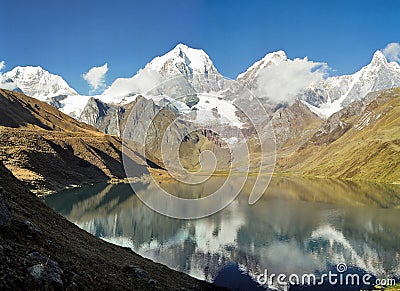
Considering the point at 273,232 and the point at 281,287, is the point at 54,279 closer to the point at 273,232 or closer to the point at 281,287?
the point at 281,287

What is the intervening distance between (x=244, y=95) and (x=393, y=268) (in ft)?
131

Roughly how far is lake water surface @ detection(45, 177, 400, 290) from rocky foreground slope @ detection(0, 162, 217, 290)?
16.7 metres

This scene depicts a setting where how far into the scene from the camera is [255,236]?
3140 inches

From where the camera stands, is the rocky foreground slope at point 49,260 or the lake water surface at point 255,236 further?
the lake water surface at point 255,236

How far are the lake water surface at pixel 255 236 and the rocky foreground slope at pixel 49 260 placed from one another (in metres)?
16.7

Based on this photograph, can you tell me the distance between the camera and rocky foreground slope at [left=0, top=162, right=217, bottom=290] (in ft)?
Result: 65.1

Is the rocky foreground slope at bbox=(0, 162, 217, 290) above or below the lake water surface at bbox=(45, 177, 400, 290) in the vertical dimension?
below

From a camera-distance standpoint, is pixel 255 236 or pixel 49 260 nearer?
pixel 49 260

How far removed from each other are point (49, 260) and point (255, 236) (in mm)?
62669

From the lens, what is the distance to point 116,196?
155125mm

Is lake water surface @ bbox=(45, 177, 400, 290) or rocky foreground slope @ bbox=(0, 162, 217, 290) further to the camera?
lake water surface @ bbox=(45, 177, 400, 290)

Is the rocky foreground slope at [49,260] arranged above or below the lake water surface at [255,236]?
below

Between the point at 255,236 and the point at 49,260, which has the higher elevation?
the point at 255,236

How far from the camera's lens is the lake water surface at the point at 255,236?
57.0 m
